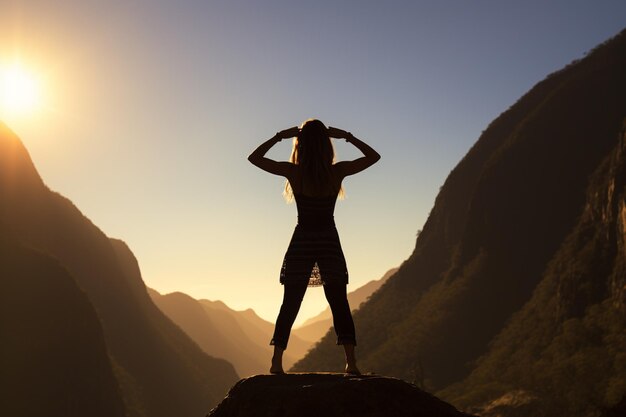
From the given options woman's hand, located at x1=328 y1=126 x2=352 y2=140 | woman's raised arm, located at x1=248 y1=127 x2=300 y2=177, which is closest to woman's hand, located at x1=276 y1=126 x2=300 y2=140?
woman's raised arm, located at x1=248 y1=127 x2=300 y2=177

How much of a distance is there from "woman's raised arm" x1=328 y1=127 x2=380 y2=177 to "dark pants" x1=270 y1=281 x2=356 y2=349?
1262 millimetres

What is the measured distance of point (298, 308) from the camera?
7.52 metres

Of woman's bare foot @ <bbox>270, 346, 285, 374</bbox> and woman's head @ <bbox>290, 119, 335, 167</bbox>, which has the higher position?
woman's head @ <bbox>290, 119, 335, 167</bbox>

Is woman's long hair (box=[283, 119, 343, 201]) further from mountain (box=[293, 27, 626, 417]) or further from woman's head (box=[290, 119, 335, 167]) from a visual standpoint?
mountain (box=[293, 27, 626, 417])

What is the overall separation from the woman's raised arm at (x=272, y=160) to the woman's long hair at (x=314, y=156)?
118mm

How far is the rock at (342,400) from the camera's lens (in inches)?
244

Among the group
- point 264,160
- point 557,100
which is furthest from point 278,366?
point 557,100

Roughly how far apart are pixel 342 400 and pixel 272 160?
2.73m

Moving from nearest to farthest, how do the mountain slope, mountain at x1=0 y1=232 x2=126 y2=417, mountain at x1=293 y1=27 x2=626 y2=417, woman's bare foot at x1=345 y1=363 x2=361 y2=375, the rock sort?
the rock, woman's bare foot at x1=345 y1=363 x2=361 y2=375, the mountain slope, mountain at x1=0 y1=232 x2=126 y2=417, mountain at x1=293 y1=27 x2=626 y2=417

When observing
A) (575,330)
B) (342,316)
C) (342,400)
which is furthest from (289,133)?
(575,330)

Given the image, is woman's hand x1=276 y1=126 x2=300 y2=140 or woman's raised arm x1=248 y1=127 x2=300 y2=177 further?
woman's hand x1=276 y1=126 x2=300 y2=140

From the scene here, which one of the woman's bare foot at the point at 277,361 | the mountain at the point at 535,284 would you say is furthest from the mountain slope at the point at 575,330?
the woman's bare foot at the point at 277,361

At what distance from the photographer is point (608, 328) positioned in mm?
117312

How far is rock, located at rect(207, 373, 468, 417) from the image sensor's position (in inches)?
244
